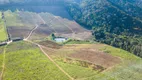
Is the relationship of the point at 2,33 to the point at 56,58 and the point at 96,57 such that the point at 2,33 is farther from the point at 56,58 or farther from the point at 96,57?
the point at 96,57

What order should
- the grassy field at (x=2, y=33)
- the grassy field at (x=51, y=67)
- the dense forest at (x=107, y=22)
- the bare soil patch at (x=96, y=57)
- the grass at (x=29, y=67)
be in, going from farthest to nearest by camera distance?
the dense forest at (x=107, y=22) < the grassy field at (x=2, y=33) < the bare soil patch at (x=96, y=57) < the grassy field at (x=51, y=67) < the grass at (x=29, y=67)

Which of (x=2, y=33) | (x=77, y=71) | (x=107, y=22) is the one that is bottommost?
(x=77, y=71)

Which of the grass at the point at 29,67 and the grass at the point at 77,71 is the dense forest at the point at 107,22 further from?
the grass at the point at 29,67

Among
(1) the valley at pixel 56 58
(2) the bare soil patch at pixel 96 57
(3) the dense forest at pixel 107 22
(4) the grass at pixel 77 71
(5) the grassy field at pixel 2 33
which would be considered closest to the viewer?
(4) the grass at pixel 77 71

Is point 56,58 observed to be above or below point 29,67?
above

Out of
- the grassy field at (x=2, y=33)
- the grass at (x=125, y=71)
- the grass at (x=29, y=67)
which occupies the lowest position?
the grass at (x=125, y=71)

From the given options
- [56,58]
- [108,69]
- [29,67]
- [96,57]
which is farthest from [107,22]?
[29,67]

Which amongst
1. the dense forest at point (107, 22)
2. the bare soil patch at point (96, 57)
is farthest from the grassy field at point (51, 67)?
the dense forest at point (107, 22)

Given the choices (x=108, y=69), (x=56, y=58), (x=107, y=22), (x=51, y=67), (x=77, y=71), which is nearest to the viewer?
(x=77, y=71)

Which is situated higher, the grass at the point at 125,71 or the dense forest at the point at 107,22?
the dense forest at the point at 107,22
